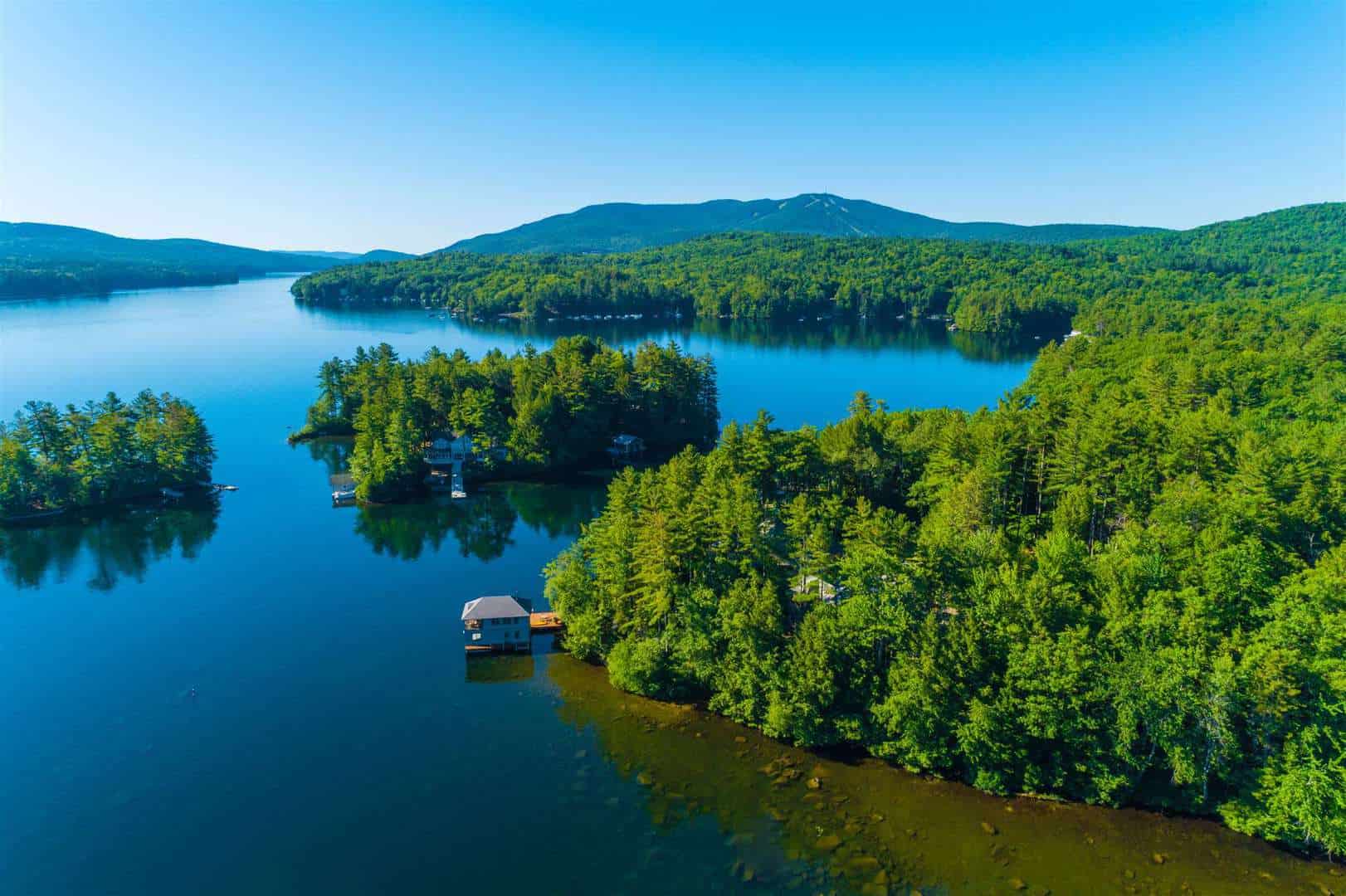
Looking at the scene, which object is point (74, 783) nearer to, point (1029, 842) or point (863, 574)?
point (863, 574)

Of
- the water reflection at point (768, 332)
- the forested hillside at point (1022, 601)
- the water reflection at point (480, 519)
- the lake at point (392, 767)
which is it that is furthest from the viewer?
the water reflection at point (768, 332)

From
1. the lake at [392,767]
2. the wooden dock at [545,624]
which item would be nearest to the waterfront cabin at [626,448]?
the lake at [392,767]

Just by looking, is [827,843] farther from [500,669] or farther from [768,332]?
[768,332]

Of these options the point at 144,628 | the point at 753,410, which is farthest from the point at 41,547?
the point at 753,410

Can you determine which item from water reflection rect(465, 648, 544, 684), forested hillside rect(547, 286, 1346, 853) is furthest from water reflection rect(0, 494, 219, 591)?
forested hillside rect(547, 286, 1346, 853)

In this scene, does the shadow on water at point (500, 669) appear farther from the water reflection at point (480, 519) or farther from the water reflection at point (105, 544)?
the water reflection at point (105, 544)

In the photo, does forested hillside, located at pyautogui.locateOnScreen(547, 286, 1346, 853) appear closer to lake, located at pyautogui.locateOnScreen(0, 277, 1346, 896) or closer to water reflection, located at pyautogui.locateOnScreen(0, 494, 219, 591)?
lake, located at pyautogui.locateOnScreen(0, 277, 1346, 896)

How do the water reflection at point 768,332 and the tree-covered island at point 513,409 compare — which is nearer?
the tree-covered island at point 513,409
